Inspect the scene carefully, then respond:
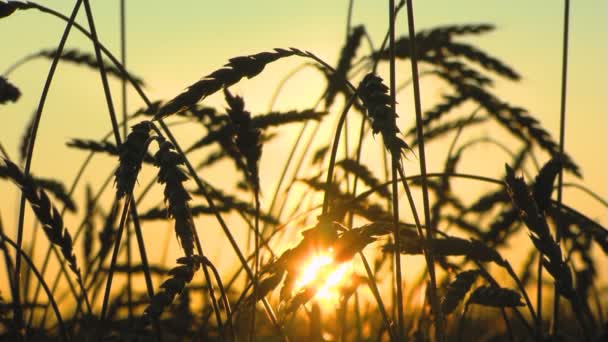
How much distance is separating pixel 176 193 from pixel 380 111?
417 mm

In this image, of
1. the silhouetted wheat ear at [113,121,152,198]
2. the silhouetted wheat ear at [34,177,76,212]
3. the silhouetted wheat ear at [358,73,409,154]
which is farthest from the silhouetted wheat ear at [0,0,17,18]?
the silhouetted wheat ear at [34,177,76,212]

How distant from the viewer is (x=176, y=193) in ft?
5.56

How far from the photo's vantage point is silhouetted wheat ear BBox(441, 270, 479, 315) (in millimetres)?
1942

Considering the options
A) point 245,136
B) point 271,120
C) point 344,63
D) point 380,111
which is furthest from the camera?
point 344,63

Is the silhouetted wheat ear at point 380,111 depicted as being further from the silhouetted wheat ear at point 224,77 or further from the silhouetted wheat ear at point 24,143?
the silhouetted wheat ear at point 24,143

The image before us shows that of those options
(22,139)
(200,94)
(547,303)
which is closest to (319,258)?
(200,94)

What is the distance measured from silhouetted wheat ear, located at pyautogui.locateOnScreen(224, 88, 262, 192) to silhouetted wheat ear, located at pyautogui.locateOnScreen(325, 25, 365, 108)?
1.11m

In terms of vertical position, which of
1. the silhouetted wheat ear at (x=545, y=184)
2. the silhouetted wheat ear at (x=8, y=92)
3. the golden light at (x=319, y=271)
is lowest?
the golden light at (x=319, y=271)

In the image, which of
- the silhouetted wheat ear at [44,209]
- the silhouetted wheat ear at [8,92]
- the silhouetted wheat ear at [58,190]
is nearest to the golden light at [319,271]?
the silhouetted wheat ear at [44,209]

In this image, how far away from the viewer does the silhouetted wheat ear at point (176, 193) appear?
65.3 inches

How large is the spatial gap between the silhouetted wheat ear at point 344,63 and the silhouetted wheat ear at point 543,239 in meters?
1.59

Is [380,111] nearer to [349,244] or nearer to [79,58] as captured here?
[349,244]

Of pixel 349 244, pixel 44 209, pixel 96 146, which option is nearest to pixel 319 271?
pixel 349 244

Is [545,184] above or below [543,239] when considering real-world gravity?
above
